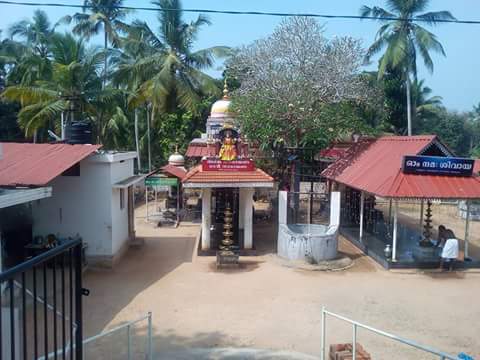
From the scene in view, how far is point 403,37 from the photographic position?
26.8 m

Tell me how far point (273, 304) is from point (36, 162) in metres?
6.77

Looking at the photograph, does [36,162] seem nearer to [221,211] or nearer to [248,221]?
[248,221]

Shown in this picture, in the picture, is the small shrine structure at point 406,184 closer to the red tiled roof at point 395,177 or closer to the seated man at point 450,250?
the red tiled roof at point 395,177

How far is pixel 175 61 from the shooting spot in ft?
80.2

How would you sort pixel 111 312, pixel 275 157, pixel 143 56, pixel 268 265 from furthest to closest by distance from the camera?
pixel 143 56
pixel 275 157
pixel 268 265
pixel 111 312

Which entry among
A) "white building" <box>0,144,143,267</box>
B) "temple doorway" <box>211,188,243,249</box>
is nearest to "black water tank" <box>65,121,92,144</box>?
"white building" <box>0,144,143,267</box>

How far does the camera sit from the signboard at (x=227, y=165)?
587 inches

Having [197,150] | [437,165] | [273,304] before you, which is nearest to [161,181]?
[197,150]

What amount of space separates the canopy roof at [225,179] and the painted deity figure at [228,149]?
0.62 m

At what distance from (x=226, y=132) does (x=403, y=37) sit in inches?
660

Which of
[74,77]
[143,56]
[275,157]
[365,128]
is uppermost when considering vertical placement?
[143,56]

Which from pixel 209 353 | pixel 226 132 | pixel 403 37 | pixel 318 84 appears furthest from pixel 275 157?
pixel 209 353

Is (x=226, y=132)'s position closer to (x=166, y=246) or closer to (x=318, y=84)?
(x=166, y=246)

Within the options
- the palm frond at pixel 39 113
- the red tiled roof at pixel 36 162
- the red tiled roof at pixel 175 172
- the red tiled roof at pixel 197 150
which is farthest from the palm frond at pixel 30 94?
the red tiled roof at pixel 197 150
